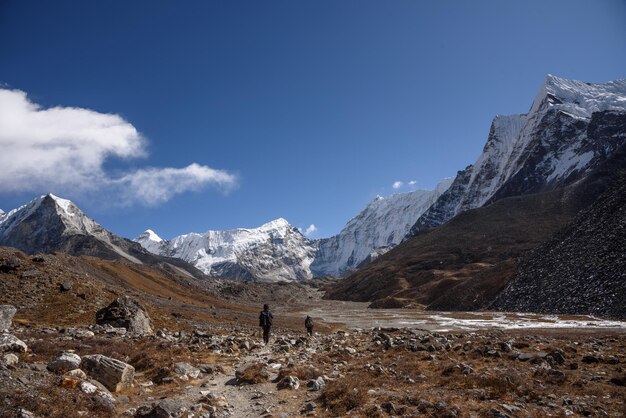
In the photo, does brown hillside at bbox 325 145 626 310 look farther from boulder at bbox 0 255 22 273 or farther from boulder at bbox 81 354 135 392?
boulder at bbox 81 354 135 392

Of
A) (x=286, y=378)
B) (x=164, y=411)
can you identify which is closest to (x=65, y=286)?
(x=286, y=378)

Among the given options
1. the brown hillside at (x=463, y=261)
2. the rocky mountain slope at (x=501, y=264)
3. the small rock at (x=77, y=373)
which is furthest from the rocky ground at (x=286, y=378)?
the brown hillside at (x=463, y=261)

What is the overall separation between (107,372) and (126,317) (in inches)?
588

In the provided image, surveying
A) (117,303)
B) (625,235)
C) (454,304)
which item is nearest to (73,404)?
(117,303)

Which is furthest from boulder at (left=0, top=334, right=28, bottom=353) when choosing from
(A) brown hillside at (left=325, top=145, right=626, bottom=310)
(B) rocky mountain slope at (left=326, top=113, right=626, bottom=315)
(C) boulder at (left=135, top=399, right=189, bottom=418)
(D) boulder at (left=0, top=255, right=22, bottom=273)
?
(A) brown hillside at (left=325, top=145, right=626, bottom=310)

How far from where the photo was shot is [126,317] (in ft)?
91.2

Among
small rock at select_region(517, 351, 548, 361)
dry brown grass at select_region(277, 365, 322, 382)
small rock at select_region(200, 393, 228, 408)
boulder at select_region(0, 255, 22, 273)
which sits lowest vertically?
small rock at select_region(200, 393, 228, 408)

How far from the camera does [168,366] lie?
54.9ft

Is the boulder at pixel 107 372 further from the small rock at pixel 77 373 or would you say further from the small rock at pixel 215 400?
the small rock at pixel 215 400

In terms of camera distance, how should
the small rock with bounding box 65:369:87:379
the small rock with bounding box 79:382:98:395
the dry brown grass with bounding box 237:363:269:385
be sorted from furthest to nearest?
the dry brown grass with bounding box 237:363:269:385
the small rock with bounding box 65:369:87:379
the small rock with bounding box 79:382:98:395

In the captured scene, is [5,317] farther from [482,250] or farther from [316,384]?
[482,250]

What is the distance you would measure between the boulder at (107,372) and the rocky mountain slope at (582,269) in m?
58.3

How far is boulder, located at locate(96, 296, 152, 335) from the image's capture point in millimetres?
27297

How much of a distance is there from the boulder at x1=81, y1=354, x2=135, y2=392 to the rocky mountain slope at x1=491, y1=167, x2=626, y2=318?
58.3 metres
